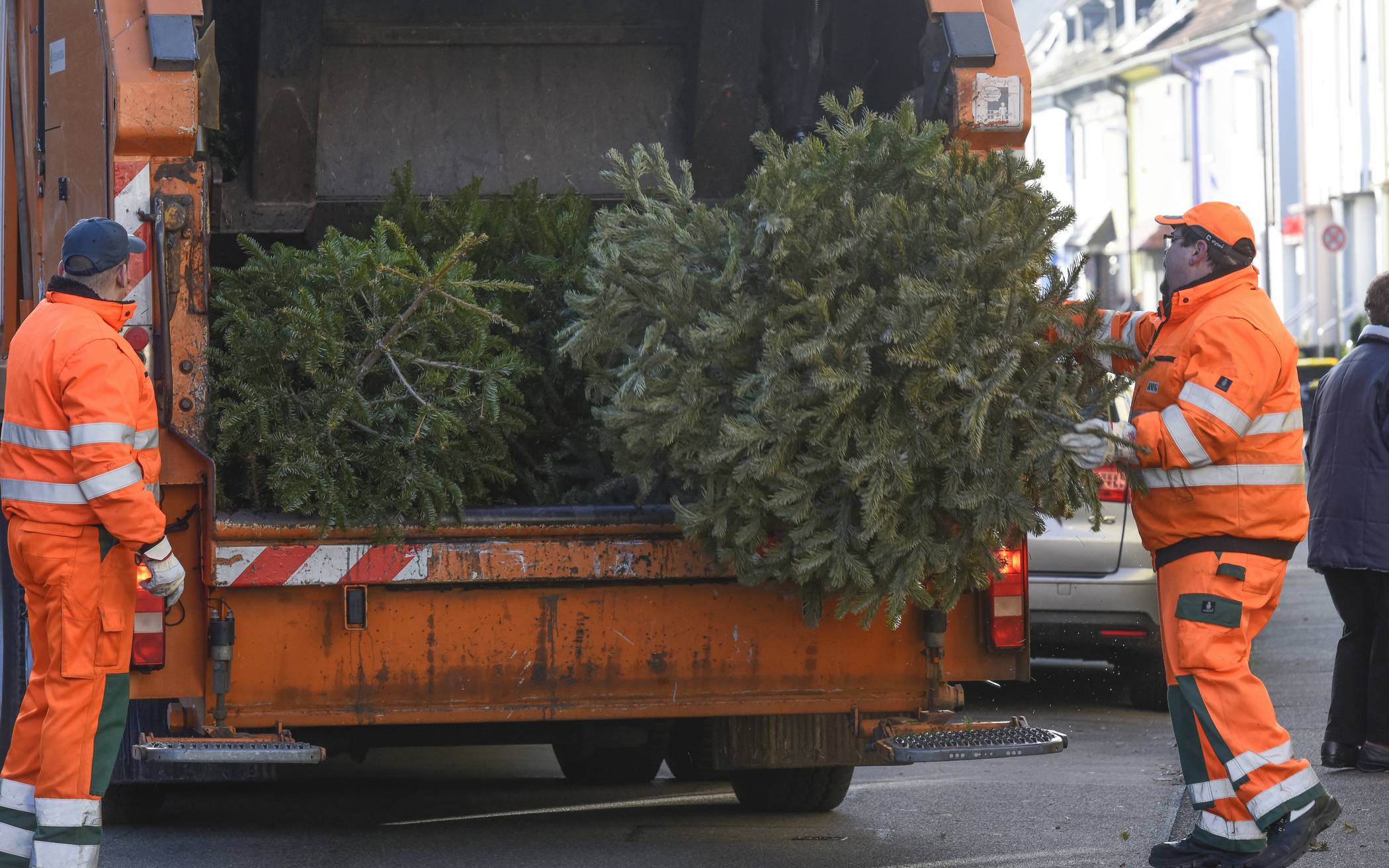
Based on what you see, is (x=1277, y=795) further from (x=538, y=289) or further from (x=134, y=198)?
(x=134, y=198)

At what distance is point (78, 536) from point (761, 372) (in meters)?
1.66

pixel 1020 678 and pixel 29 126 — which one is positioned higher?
pixel 29 126

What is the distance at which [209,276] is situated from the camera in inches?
178

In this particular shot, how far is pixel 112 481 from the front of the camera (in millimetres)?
4223

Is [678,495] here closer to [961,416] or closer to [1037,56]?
[961,416]

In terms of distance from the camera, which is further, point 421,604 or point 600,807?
point 600,807

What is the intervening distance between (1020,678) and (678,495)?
1.03 m

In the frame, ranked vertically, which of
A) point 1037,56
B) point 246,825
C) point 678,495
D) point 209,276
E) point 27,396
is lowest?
point 246,825

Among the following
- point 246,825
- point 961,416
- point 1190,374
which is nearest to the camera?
point 961,416

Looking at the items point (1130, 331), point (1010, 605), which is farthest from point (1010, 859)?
point (1130, 331)

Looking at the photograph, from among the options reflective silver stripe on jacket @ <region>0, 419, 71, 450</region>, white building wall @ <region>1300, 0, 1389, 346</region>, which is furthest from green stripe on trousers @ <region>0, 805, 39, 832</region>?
white building wall @ <region>1300, 0, 1389, 346</region>

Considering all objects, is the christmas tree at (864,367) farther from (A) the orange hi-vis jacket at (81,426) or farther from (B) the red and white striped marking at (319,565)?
(A) the orange hi-vis jacket at (81,426)

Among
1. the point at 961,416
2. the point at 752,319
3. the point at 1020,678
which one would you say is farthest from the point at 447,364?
the point at 1020,678

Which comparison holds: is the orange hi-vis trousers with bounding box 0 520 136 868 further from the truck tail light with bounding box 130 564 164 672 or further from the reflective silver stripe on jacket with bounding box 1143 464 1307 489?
the reflective silver stripe on jacket with bounding box 1143 464 1307 489
